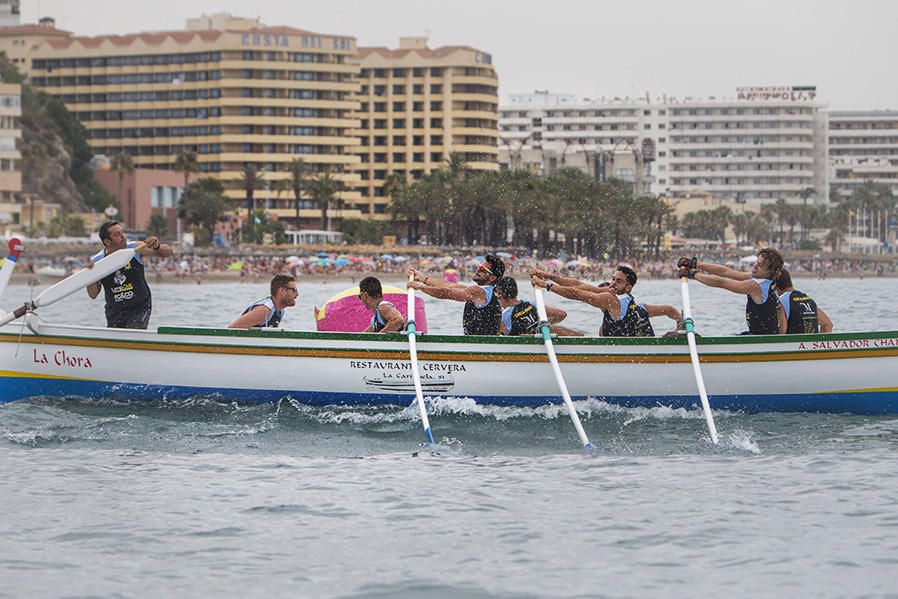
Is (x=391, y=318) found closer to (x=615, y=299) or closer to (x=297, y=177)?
(x=615, y=299)

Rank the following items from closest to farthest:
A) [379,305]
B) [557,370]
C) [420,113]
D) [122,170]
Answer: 1. [557,370]
2. [379,305]
3. [122,170]
4. [420,113]

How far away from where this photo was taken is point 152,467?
47.4ft

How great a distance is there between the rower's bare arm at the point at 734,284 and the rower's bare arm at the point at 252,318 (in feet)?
17.8

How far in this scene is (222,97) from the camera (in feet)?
515

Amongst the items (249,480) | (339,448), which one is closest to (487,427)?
(339,448)

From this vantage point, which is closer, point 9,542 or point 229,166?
point 9,542

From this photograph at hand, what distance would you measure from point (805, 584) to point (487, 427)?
660 cm

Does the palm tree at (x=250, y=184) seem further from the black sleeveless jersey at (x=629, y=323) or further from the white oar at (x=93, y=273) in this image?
the black sleeveless jersey at (x=629, y=323)

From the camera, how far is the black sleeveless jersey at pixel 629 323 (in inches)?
676

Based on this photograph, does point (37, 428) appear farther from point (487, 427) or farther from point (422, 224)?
point (422, 224)

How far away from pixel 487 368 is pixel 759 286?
3.40 m

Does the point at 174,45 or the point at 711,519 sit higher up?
the point at 174,45

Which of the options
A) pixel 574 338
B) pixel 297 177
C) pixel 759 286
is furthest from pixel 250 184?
pixel 759 286

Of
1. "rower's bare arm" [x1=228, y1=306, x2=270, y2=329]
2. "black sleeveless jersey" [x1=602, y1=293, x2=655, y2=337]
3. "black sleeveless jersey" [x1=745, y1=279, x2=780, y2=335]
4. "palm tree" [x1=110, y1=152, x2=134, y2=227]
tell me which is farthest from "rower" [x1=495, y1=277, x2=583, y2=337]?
"palm tree" [x1=110, y1=152, x2=134, y2=227]
